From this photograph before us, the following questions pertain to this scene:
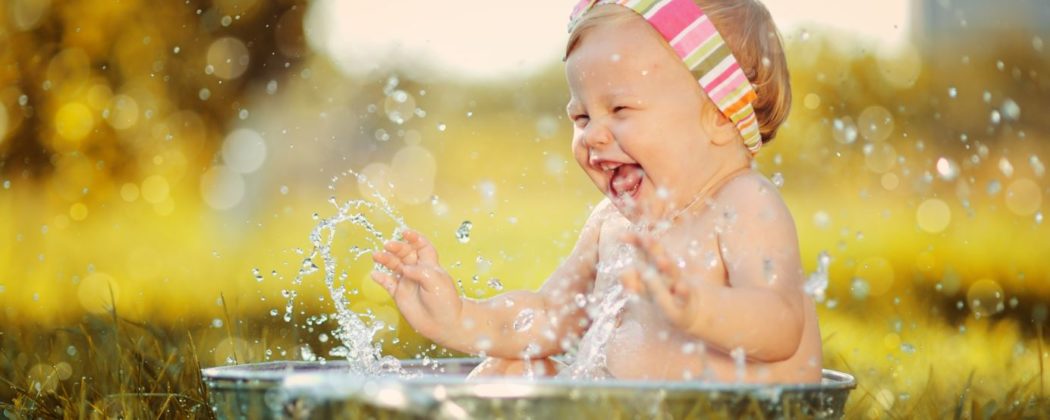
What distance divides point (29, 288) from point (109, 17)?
1.25 m

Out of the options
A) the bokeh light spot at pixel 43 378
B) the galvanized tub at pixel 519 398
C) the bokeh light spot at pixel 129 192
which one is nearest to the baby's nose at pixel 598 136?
the galvanized tub at pixel 519 398

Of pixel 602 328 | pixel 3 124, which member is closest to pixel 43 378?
pixel 602 328

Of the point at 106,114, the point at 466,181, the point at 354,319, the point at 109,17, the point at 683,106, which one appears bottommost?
the point at 466,181

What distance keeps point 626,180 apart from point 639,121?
135mm

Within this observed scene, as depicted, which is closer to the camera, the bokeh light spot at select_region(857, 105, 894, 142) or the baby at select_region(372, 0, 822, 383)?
the baby at select_region(372, 0, 822, 383)

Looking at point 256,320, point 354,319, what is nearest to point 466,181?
point 256,320

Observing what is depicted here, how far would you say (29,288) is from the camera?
5.01 meters

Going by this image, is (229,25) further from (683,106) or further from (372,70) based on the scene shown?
(683,106)

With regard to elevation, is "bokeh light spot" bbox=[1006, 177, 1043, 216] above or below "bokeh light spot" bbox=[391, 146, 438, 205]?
below

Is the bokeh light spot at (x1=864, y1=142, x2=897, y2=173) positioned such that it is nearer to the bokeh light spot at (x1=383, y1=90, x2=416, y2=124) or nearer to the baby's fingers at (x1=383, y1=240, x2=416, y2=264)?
the bokeh light spot at (x1=383, y1=90, x2=416, y2=124)

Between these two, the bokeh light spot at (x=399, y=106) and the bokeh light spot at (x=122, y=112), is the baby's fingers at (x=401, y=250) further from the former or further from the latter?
the bokeh light spot at (x=399, y=106)

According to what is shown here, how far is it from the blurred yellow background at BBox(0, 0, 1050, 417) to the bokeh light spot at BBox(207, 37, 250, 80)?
2 centimetres

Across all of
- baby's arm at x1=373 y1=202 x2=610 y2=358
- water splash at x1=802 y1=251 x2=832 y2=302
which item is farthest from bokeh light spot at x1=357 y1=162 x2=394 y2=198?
water splash at x1=802 y1=251 x2=832 y2=302

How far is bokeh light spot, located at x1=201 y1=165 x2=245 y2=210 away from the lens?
636cm
